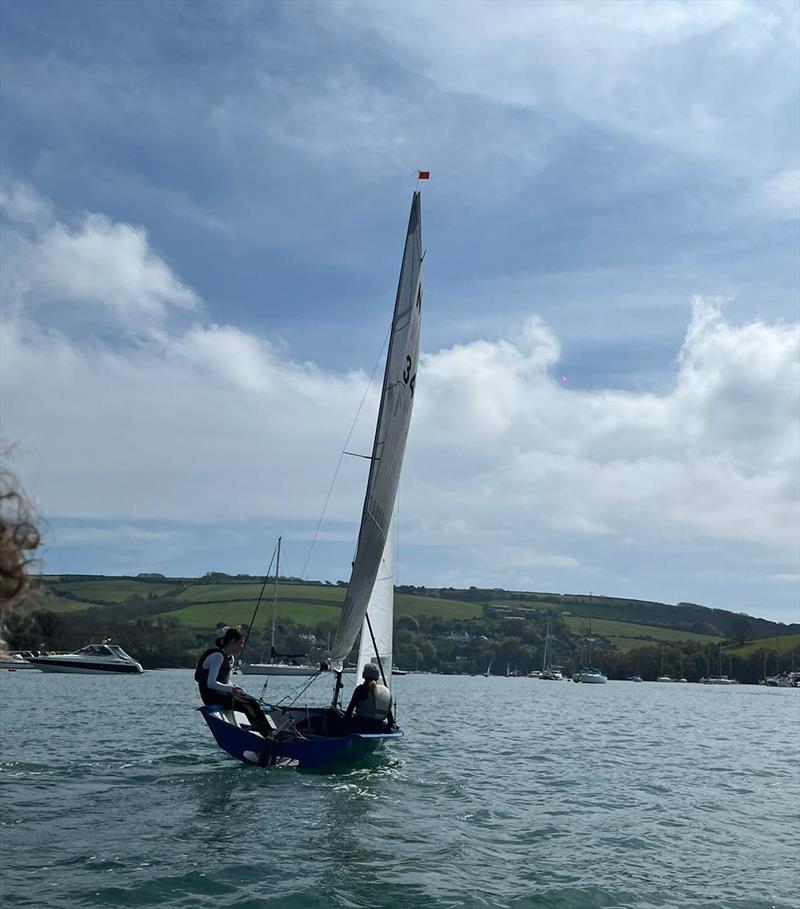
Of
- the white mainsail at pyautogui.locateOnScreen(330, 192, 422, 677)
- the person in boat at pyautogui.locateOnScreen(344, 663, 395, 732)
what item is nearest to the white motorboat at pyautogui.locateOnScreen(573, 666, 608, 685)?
the white mainsail at pyautogui.locateOnScreen(330, 192, 422, 677)

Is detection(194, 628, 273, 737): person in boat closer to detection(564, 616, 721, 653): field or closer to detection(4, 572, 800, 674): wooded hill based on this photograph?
detection(4, 572, 800, 674): wooded hill

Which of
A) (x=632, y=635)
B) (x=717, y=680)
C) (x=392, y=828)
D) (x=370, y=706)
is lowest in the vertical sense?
(x=392, y=828)

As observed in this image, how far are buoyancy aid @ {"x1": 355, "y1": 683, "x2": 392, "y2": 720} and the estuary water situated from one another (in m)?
1.23

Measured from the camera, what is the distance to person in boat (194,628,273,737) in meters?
20.3

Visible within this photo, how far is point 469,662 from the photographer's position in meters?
184

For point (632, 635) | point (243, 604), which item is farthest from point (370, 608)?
point (632, 635)

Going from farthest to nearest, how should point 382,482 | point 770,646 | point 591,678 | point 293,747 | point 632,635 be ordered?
point 632,635 → point 770,646 → point 591,678 → point 382,482 → point 293,747

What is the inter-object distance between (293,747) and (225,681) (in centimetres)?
213

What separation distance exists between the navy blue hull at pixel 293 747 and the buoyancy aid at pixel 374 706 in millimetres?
1090

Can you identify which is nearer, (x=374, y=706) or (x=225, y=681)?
(x=225, y=681)

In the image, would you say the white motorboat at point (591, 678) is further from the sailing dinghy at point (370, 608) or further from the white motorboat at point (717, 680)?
the sailing dinghy at point (370, 608)

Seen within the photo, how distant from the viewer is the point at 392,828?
15289mm

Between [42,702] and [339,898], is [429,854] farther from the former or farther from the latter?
[42,702]

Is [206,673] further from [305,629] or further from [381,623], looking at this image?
[305,629]
